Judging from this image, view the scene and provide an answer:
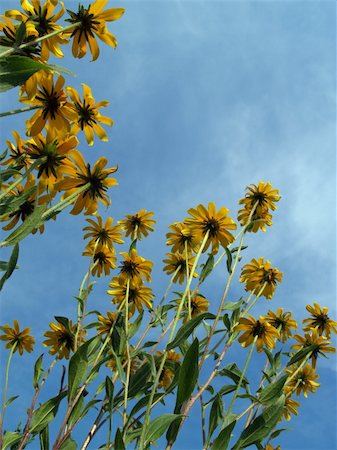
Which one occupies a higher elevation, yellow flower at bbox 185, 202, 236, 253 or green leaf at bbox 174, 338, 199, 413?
yellow flower at bbox 185, 202, 236, 253

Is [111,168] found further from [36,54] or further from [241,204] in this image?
[241,204]

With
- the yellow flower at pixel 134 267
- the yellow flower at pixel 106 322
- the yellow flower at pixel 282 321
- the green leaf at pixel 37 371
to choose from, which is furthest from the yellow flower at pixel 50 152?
the yellow flower at pixel 282 321

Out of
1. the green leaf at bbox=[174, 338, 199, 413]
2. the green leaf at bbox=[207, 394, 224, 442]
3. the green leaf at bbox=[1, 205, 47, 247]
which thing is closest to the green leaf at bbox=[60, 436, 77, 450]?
the green leaf at bbox=[207, 394, 224, 442]

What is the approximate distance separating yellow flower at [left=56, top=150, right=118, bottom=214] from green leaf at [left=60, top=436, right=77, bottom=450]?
1.09m

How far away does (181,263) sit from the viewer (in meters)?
3.19

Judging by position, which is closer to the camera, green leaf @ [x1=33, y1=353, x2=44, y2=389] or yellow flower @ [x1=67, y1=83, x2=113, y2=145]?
yellow flower @ [x1=67, y1=83, x2=113, y2=145]

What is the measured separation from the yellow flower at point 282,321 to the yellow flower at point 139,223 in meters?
1.01

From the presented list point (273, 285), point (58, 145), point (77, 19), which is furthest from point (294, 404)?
point (77, 19)

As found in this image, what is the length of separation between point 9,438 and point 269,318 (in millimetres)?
1808

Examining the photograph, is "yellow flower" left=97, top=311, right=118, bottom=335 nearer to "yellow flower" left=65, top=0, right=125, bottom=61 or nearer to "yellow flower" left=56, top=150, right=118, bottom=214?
"yellow flower" left=56, top=150, right=118, bottom=214

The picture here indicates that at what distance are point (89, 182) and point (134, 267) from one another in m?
1.12

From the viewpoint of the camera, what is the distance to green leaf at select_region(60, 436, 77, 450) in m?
2.33

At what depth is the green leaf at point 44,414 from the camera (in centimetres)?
248

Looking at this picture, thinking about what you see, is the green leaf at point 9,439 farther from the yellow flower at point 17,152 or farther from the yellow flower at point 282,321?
the yellow flower at point 282,321
